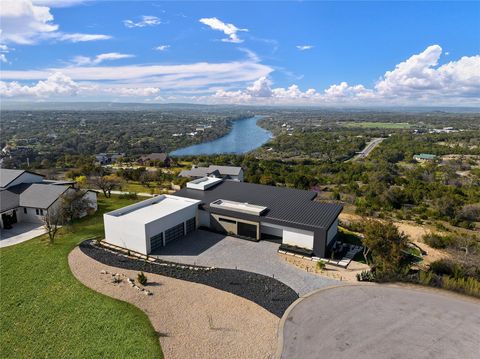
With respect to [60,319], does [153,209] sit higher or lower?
higher

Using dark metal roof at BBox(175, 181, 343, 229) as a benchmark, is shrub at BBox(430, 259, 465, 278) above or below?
below

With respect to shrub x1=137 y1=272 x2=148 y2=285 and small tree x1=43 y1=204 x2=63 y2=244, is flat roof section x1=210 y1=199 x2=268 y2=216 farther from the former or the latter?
small tree x1=43 y1=204 x2=63 y2=244

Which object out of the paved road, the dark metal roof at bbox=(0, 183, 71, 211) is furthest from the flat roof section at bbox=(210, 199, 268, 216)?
the dark metal roof at bbox=(0, 183, 71, 211)

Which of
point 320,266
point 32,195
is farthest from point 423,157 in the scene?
point 32,195

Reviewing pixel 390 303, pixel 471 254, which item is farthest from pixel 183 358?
pixel 471 254

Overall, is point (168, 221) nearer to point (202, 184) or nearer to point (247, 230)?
point (247, 230)

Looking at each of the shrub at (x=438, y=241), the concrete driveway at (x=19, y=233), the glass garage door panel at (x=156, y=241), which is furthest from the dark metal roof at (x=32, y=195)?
the shrub at (x=438, y=241)

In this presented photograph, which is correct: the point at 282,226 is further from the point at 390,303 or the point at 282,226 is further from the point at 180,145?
the point at 180,145
